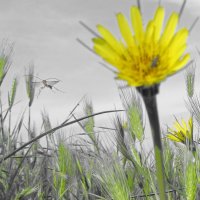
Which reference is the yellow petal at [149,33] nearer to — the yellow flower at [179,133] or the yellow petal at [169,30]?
the yellow petal at [169,30]

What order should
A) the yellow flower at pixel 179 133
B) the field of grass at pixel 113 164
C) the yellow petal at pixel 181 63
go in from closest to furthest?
the yellow petal at pixel 181 63 < the field of grass at pixel 113 164 < the yellow flower at pixel 179 133

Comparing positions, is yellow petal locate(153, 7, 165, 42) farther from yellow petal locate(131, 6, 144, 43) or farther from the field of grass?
the field of grass

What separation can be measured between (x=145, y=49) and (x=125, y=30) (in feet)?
0.12

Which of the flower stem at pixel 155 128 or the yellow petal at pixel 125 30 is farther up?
the yellow petal at pixel 125 30

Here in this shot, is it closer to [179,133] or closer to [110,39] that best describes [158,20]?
[110,39]

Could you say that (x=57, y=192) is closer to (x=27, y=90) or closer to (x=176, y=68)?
(x=27, y=90)

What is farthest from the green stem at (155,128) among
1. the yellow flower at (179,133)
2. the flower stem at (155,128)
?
the yellow flower at (179,133)

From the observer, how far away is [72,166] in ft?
3.44

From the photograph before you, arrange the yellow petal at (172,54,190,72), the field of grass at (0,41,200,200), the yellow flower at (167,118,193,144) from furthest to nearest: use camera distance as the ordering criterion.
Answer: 1. the yellow flower at (167,118,193,144)
2. the field of grass at (0,41,200,200)
3. the yellow petal at (172,54,190,72)

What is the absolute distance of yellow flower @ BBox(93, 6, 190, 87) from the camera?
0.38m

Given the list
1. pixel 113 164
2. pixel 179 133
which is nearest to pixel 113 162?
pixel 113 164

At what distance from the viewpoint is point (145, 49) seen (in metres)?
0.40

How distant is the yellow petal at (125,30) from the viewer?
1.35 feet

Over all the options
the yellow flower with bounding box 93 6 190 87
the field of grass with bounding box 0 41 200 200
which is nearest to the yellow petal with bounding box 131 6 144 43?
the yellow flower with bounding box 93 6 190 87
